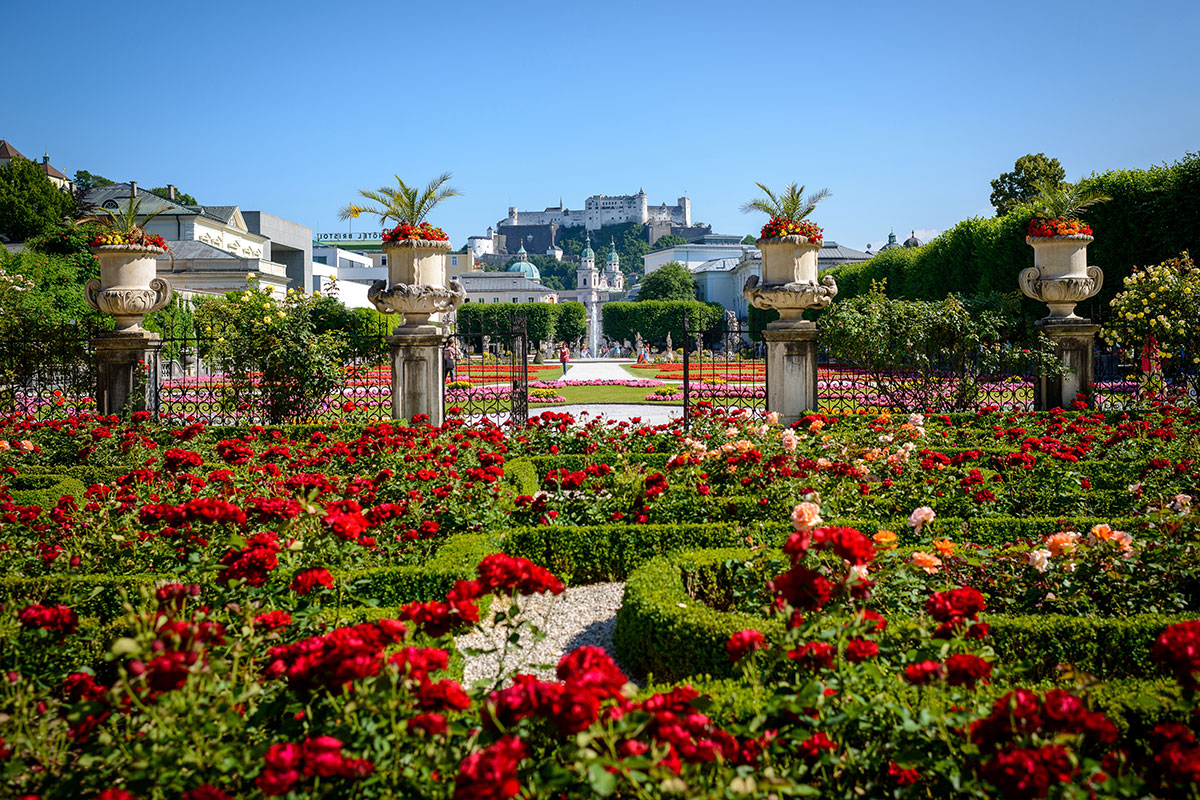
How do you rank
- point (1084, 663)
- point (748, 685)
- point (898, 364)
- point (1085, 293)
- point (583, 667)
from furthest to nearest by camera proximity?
point (898, 364), point (1085, 293), point (1084, 663), point (748, 685), point (583, 667)

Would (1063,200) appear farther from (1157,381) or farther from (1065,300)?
(1157,381)

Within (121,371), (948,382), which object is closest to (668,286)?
(948,382)

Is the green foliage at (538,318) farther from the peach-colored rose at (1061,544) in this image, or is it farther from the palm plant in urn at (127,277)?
the peach-colored rose at (1061,544)

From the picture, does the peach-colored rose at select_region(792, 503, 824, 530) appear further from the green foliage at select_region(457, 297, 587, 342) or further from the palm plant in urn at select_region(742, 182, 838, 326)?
the green foliage at select_region(457, 297, 587, 342)

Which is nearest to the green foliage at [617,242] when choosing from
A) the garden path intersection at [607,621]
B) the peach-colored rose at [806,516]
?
the garden path intersection at [607,621]

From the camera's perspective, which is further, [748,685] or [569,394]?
[569,394]

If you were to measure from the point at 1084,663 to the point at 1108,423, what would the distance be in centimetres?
606

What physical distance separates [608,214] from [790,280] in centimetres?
13987

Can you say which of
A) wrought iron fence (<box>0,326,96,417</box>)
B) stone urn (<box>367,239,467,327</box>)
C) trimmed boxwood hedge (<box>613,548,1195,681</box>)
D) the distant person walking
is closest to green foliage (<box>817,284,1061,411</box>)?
stone urn (<box>367,239,467,327</box>)

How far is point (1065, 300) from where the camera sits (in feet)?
36.0

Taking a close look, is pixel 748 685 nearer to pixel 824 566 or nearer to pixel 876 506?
pixel 824 566

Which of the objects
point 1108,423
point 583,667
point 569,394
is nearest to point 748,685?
point 583,667

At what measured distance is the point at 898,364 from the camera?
38.8ft

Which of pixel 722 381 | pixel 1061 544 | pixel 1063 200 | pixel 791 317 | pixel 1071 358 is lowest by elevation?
pixel 1061 544
